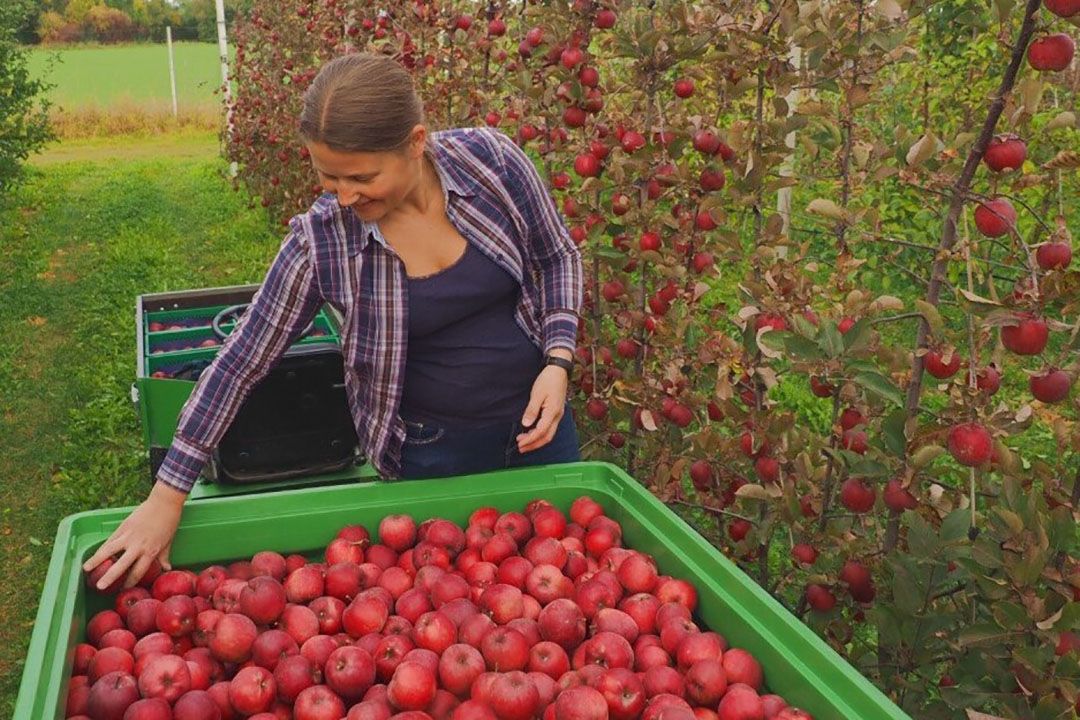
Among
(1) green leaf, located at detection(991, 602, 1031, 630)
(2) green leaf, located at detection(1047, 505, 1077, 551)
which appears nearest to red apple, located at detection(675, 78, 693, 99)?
(2) green leaf, located at detection(1047, 505, 1077, 551)

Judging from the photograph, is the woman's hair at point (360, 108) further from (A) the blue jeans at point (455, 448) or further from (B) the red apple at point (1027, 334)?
(B) the red apple at point (1027, 334)

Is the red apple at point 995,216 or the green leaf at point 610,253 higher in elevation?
the red apple at point 995,216

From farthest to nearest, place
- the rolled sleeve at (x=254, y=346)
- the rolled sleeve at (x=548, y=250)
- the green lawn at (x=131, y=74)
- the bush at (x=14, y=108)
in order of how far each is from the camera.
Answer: the green lawn at (x=131, y=74)
the bush at (x=14, y=108)
the rolled sleeve at (x=548, y=250)
the rolled sleeve at (x=254, y=346)

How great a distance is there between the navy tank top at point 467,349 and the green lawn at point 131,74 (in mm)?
20680

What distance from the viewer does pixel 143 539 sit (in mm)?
1839

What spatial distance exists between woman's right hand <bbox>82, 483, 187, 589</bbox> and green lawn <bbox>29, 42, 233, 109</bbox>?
2106 centimetres

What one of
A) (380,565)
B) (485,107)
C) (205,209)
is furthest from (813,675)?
(205,209)

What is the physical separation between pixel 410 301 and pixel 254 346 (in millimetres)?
352

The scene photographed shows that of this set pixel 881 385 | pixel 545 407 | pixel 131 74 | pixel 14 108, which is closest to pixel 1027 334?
pixel 881 385

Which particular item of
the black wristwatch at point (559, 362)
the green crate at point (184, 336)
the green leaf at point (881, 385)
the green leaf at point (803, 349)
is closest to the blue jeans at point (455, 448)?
the black wristwatch at point (559, 362)

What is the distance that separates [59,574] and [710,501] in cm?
167

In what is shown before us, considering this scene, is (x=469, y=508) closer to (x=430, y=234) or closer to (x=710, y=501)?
(x=430, y=234)

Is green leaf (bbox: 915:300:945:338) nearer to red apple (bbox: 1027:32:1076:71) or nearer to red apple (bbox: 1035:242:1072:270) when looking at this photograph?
red apple (bbox: 1035:242:1072:270)

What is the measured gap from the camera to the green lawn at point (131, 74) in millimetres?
24772
